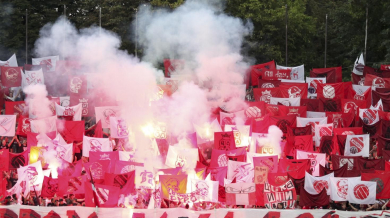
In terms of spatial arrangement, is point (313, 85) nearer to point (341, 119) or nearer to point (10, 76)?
point (341, 119)

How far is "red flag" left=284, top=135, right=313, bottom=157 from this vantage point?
17.0 m

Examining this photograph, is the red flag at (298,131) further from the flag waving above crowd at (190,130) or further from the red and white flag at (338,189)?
the red and white flag at (338,189)

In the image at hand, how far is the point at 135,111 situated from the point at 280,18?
14.1 metres

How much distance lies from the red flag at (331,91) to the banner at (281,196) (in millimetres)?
10423

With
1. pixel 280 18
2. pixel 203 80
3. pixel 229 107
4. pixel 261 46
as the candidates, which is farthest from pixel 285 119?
pixel 280 18

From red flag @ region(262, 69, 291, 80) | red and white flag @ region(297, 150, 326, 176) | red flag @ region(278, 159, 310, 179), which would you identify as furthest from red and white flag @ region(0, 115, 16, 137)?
red flag @ region(262, 69, 291, 80)

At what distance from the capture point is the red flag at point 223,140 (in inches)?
669

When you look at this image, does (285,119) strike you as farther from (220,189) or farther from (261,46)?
(261,46)

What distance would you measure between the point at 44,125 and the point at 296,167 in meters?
8.04

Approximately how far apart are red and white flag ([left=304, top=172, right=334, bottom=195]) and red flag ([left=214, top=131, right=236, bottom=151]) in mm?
3720

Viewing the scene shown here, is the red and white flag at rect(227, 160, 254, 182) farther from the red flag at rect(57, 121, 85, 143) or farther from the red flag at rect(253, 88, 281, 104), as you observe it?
the red flag at rect(253, 88, 281, 104)

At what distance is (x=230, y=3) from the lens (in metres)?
28.8

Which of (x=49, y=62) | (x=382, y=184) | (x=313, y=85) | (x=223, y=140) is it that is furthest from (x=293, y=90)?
(x=49, y=62)

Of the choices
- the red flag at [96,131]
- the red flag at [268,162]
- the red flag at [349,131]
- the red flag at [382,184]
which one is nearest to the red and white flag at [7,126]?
the red flag at [96,131]
